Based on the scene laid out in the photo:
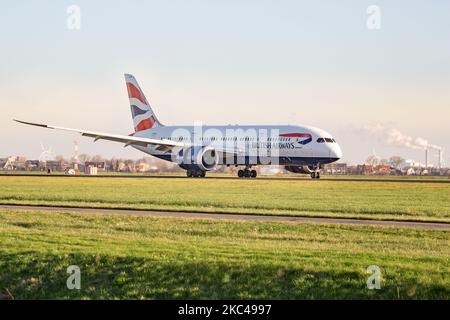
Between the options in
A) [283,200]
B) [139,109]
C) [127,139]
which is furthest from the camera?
[139,109]

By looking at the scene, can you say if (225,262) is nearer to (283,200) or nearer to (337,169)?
(283,200)

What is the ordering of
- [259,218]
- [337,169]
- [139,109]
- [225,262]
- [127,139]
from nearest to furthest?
[225,262] → [259,218] → [127,139] → [139,109] → [337,169]

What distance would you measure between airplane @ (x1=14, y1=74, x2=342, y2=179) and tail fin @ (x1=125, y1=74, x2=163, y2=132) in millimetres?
5575

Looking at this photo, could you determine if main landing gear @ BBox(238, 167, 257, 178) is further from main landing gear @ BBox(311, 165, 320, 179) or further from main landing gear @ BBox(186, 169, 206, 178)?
main landing gear @ BBox(311, 165, 320, 179)

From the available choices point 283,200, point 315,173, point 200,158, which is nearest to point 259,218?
point 283,200

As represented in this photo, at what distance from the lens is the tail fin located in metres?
84.4

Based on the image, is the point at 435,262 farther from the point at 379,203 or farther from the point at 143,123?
the point at 143,123

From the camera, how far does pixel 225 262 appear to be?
20.1 metres

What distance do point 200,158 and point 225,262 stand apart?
5090 centimetres

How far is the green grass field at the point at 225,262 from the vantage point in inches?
723

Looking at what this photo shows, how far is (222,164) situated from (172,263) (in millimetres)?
54327

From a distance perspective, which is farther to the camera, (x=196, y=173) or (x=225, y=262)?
(x=196, y=173)

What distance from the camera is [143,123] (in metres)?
84.6
